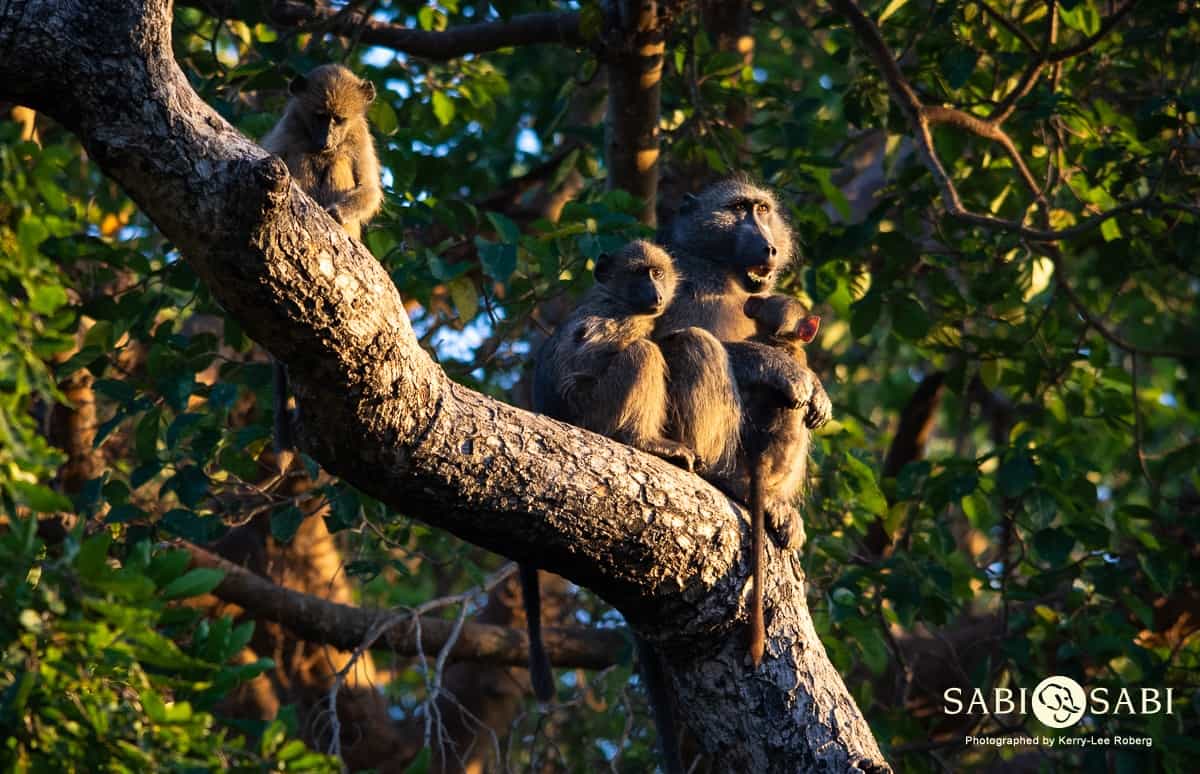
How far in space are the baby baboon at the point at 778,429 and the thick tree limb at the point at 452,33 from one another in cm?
207

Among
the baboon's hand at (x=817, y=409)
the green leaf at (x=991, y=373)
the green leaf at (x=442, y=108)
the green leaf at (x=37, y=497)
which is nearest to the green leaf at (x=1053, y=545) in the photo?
the green leaf at (x=991, y=373)

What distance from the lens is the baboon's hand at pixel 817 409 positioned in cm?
450

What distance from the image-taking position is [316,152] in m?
4.63

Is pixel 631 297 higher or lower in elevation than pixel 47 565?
higher

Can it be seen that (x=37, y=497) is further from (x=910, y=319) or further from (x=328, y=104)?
(x=910, y=319)

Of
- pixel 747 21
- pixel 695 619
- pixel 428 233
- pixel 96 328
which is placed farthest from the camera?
pixel 747 21

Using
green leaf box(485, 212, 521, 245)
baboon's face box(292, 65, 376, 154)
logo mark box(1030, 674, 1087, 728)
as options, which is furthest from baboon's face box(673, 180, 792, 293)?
logo mark box(1030, 674, 1087, 728)

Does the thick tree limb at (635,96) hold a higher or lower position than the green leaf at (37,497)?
higher

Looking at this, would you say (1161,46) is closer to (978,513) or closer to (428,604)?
(978,513)

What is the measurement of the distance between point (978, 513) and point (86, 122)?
437 centimetres

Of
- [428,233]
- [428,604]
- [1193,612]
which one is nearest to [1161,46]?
[1193,612]

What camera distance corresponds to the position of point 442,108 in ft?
20.6

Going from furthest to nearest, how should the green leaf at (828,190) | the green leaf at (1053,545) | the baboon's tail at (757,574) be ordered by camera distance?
the green leaf at (828,190) < the green leaf at (1053,545) < the baboon's tail at (757,574)

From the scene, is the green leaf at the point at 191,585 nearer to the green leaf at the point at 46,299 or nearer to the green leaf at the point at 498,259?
the green leaf at the point at 46,299
